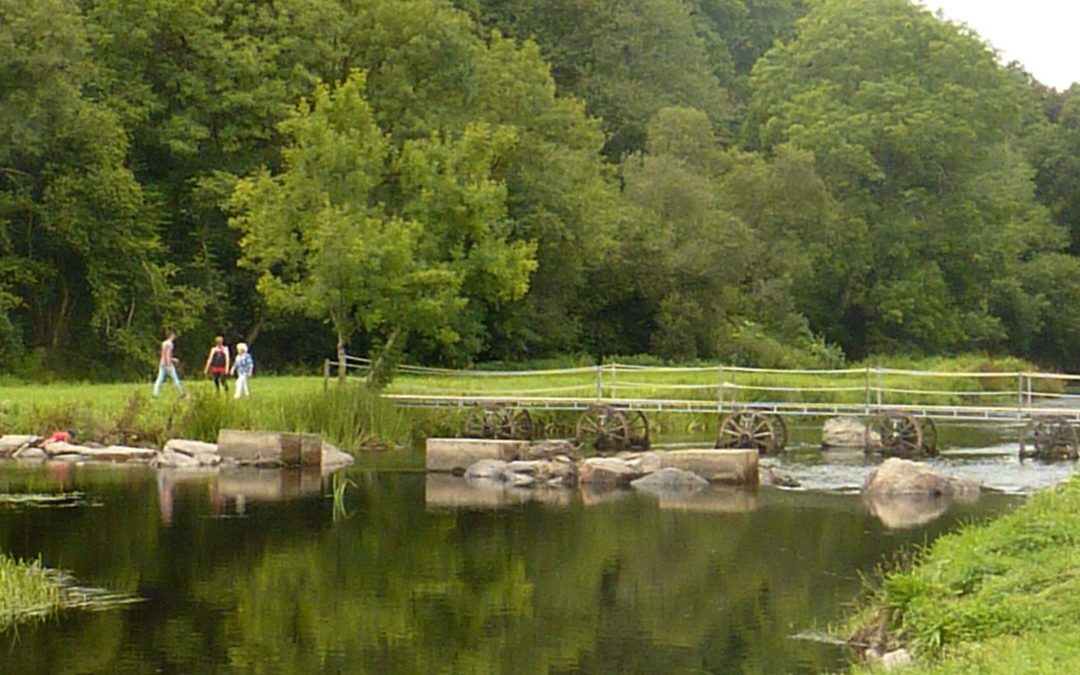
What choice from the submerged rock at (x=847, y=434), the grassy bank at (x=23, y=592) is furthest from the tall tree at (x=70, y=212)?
the grassy bank at (x=23, y=592)

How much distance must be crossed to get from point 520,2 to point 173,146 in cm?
2326

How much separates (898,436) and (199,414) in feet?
48.4

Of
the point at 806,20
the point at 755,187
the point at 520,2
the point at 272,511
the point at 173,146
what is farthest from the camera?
the point at 806,20

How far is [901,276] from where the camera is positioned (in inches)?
2739

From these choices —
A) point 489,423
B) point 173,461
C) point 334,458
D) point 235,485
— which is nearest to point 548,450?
point 334,458

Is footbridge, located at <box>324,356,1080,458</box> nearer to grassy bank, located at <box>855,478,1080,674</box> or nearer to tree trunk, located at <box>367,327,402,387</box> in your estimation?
tree trunk, located at <box>367,327,402,387</box>

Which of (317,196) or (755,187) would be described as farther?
(755,187)

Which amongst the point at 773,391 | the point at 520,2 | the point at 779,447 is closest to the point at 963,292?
the point at 520,2

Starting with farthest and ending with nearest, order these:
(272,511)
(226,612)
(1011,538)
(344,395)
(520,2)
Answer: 1. (520,2)
2. (344,395)
3. (272,511)
4. (226,612)
5. (1011,538)

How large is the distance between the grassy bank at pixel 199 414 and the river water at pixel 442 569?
10.3 feet

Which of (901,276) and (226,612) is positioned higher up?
(901,276)

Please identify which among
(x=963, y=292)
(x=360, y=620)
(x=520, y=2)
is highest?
(x=520, y=2)

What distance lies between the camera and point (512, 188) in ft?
175

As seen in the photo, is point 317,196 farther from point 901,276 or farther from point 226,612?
point 901,276
